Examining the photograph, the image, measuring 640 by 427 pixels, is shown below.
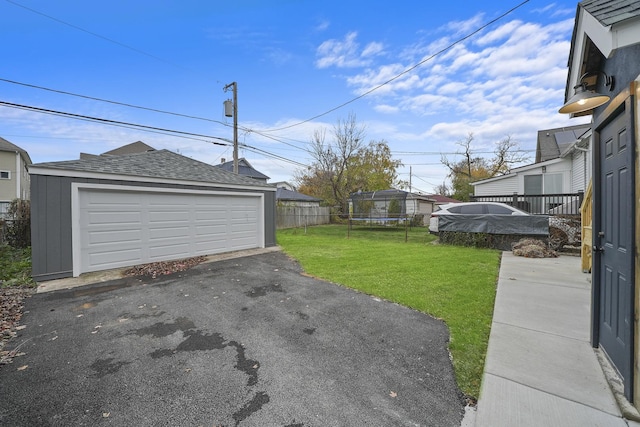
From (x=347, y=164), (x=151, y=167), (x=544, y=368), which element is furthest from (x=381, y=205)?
(x=544, y=368)

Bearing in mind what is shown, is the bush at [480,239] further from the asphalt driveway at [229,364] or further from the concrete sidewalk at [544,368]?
the asphalt driveway at [229,364]

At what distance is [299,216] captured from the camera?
18672mm

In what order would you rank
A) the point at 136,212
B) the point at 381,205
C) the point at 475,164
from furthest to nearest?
the point at 475,164 → the point at 381,205 → the point at 136,212

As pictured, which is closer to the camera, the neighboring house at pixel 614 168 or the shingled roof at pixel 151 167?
the neighboring house at pixel 614 168

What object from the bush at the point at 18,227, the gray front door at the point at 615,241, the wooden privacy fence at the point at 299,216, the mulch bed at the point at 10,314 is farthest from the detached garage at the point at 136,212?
the gray front door at the point at 615,241

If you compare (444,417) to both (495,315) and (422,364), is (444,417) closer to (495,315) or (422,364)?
(422,364)

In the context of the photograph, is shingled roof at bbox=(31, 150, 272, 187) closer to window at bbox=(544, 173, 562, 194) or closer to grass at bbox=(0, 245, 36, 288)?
grass at bbox=(0, 245, 36, 288)

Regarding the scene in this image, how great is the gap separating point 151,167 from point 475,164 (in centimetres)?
3166

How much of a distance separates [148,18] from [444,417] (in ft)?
40.5

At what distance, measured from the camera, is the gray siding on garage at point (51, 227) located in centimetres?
535

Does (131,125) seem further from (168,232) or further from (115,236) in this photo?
(115,236)

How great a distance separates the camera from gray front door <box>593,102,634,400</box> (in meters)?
1.94

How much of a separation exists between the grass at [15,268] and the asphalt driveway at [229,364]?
1.39 metres

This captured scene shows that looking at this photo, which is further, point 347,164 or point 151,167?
point 347,164
